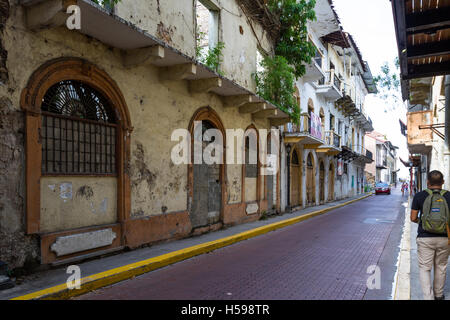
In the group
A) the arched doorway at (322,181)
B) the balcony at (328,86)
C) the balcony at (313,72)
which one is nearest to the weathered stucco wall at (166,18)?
the balcony at (313,72)

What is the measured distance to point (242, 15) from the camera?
12.3 meters

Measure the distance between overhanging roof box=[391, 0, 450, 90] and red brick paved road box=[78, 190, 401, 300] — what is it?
3996 millimetres

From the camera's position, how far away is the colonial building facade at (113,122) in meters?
5.18

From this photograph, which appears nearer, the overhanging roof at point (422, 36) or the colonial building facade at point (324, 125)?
the overhanging roof at point (422, 36)

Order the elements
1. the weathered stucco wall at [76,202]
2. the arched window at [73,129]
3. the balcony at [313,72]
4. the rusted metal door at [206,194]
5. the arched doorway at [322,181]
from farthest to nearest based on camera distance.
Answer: the arched doorway at [322,181], the balcony at [313,72], the rusted metal door at [206,194], the weathered stucco wall at [76,202], the arched window at [73,129]

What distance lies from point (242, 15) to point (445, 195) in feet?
32.4

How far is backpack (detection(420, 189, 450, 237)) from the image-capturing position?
4.17 m

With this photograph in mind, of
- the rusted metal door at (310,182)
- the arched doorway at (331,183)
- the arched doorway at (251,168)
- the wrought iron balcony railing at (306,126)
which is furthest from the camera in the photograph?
the arched doorway at (331,183)

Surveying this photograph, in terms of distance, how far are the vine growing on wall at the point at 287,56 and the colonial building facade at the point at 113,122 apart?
36.2 inches

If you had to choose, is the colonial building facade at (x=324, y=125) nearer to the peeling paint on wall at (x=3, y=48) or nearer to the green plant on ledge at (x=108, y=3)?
the green plant on ledge at (x=108, y=3)

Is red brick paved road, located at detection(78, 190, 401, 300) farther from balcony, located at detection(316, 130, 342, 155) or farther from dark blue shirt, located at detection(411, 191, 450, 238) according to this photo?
balcony, located at detection(316, 130, 342, 155)

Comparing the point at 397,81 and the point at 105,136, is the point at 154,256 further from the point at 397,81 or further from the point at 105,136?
the point at 397,81
